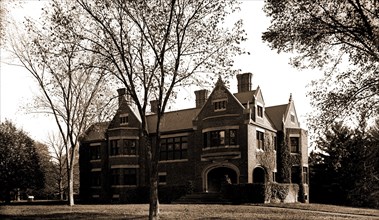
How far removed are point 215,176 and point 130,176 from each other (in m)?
8.21

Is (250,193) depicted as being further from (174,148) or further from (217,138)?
(174,148)

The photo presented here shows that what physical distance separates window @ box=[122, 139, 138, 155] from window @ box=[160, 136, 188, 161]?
9.99ft

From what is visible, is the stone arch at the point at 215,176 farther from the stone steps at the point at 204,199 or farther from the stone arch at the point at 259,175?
the stone arch at the point at 259,175

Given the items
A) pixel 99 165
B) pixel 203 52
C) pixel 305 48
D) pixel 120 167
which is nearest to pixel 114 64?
pixel 203 52

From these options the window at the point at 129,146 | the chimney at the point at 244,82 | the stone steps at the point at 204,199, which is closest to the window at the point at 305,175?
the chimney at the point at 244,82

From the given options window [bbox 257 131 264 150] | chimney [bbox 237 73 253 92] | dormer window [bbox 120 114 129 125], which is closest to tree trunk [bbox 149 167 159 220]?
window [bbox 257 131 264 150]

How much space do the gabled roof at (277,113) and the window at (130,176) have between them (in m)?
13.4

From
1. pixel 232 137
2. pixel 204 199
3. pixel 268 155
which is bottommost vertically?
pixel 204 199

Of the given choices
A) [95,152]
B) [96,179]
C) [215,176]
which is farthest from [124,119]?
[215,176]

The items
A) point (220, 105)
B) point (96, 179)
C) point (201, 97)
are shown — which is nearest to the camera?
point (220, 105)

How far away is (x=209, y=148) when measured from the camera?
119 feet

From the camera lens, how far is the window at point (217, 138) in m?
35.9

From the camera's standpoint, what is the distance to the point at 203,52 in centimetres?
2084

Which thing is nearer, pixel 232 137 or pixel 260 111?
pixel 232 137
